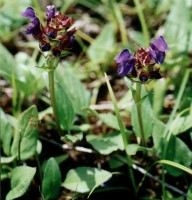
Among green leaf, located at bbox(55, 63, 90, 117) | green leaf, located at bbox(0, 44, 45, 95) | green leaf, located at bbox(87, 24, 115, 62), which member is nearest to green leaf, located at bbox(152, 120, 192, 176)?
green leaf, located at bbox(55, 63, 90, 117)

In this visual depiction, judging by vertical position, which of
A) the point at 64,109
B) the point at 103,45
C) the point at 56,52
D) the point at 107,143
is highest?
the point at 56,52

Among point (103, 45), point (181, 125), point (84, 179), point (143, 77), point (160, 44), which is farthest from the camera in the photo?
point (103, 45)

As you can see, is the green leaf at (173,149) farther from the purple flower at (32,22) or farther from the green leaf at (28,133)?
the purple flower at (32,22)

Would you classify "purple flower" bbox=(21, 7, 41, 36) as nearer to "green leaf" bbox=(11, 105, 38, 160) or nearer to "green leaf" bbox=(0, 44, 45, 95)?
"green leaf" bbox=(11, 105, 38, 160)

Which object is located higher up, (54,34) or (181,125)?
(54,34)

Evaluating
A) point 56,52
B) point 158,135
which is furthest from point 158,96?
point 56,52

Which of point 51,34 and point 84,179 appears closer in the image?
point 51,34

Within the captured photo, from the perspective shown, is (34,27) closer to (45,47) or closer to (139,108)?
(45,47)
